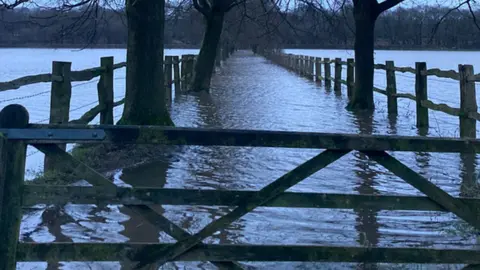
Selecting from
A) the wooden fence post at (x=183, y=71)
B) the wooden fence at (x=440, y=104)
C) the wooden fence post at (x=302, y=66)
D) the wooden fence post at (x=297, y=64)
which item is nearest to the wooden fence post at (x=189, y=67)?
the wooden fence post at (x=183, y=71)

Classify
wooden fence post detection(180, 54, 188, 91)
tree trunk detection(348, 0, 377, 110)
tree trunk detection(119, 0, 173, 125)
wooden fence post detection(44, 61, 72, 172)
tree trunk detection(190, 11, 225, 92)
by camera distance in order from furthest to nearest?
wooden fence post detection(180, 54, 188, 91) < tree trunk detection(190, 11, 225, 92) < tree trunk detection(348, 0, 377, 110) < tree trunk detection(119, 0, 173, 125) < wooden fence post detection(44, 61, 72, 172)

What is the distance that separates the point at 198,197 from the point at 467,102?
8.20 meters

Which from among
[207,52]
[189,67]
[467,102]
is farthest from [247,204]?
[189,67]

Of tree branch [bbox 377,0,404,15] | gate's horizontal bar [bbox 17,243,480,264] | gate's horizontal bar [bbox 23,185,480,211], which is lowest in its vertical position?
gate's horizontal bar [bbox 17,243,480,264]

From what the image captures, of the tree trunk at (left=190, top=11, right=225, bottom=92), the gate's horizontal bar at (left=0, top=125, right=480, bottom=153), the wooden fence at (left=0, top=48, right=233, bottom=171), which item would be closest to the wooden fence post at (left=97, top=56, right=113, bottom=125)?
the wooden fence at (left=0, top=48, right=233, bottom=171)

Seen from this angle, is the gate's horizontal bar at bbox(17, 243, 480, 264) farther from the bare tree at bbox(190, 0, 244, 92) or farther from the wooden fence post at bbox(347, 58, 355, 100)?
the bare tree at bbox(190, 0, 244, 92)

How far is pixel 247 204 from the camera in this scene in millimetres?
3789

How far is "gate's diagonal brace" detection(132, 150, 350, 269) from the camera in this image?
3.70m

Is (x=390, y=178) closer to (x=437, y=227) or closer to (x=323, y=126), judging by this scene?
(x=437, y=227)

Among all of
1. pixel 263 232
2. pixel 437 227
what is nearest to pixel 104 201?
pixel 263 232

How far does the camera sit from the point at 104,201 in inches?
146

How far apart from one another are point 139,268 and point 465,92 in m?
8.52

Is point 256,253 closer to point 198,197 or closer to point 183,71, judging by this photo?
point 198,197

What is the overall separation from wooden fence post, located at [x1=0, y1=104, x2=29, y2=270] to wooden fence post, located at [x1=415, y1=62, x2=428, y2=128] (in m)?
11.1
